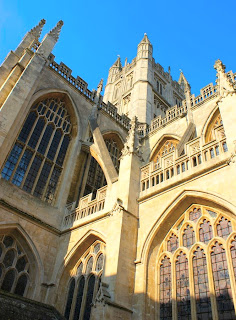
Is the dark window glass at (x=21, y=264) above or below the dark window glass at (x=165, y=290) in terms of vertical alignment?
above

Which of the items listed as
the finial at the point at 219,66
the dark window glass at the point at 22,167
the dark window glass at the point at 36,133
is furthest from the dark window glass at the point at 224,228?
the dark window glass at the point at 36,133

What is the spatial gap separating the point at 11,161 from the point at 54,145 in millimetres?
2587

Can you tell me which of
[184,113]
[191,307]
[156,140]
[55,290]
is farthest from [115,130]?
[191,307]

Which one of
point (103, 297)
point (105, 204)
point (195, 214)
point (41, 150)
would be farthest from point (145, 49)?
point (103, 297)

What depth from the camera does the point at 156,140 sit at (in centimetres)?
1656

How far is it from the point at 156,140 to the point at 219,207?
930 centimetres

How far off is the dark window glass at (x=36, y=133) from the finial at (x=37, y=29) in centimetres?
532

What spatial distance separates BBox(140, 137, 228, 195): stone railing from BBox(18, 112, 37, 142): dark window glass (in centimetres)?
586

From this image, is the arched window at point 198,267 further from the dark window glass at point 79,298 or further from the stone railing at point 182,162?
the dark window glass at point 79,298

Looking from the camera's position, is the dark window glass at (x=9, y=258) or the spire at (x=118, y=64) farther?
the spire at (x=118, y=64)

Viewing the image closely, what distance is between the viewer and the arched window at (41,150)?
1218 cm

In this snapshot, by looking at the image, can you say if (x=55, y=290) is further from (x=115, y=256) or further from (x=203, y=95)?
(x=203, y=95)

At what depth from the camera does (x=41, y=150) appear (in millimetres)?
13422

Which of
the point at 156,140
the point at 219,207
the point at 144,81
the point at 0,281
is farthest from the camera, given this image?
the point at 144,81
